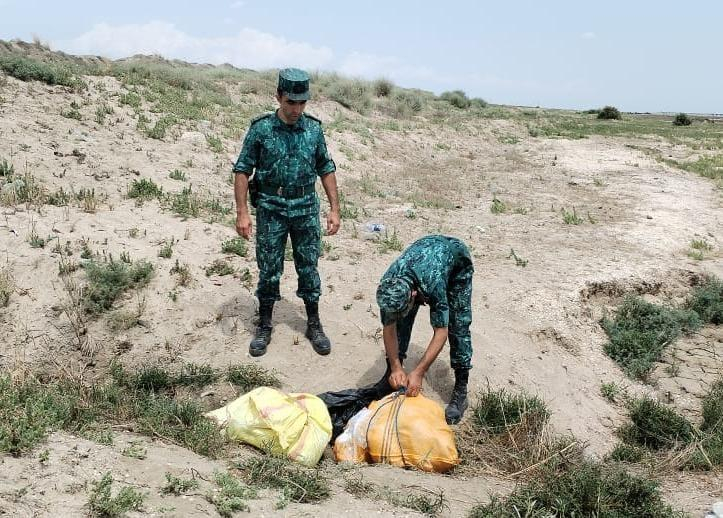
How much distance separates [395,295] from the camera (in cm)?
321

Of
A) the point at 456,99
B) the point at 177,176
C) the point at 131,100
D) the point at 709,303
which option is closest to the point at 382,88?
the point at 456,99

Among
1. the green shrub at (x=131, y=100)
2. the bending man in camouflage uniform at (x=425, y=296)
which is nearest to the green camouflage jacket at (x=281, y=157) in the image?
the bending man in camouflage uniform at (x=425, y=296)

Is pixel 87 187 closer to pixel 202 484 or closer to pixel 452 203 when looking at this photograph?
pixel 202 484

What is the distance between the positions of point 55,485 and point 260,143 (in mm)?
2408

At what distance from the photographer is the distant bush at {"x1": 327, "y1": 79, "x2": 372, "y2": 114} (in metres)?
16.9

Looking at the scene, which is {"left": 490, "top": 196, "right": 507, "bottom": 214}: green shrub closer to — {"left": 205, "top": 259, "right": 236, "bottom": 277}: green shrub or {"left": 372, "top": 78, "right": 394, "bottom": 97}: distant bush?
{"left": 205, "top": 259, "right": 236, "bottom": 277}: green shrub

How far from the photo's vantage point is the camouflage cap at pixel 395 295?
3211mm

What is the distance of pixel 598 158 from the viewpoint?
15500mm

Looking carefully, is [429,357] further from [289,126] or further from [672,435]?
[672,435]

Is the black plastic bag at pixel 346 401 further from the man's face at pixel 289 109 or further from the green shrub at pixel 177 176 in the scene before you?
the green shrub at pixel 177 176

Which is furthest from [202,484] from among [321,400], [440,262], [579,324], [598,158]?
[598,158]

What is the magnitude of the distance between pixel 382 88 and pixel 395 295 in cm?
1872

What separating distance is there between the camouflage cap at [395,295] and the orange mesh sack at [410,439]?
63 cm

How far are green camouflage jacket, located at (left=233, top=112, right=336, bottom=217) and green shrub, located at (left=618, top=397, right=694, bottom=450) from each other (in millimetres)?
2782
